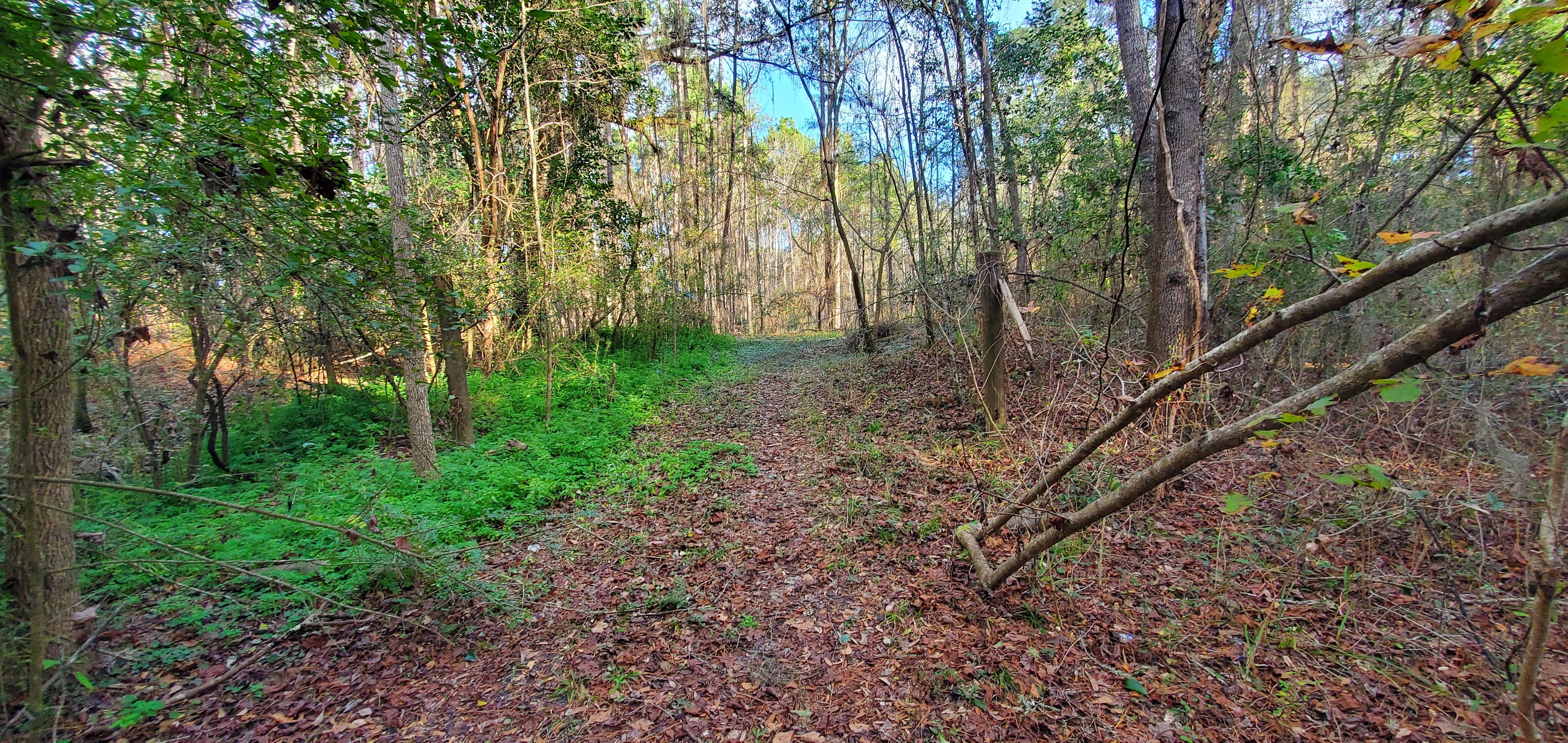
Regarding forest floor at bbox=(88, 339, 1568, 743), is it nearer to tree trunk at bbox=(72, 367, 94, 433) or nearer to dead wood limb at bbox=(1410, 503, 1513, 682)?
dead wood limb at bbox=(1410, 503, 1513, 682)

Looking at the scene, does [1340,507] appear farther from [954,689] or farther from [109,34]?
[109,34]

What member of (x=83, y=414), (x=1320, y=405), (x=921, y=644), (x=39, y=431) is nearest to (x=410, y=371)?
(x=83, y=414)

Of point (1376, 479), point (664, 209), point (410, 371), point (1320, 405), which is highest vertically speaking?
point (664, 209)

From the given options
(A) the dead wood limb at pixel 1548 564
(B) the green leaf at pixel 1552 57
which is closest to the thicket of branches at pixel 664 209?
(B) the green leaf at pixel 1552 57

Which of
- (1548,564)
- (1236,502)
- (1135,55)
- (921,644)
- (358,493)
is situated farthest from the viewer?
(1135,55)

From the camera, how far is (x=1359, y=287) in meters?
1.61

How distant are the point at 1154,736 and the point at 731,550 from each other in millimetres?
2782

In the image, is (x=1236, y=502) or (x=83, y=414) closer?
(x=1236, y=502)

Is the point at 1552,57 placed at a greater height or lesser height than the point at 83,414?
greater

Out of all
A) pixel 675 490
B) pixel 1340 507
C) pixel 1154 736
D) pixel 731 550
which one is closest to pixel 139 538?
pixel 731 550

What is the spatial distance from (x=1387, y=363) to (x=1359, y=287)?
24 centimetres

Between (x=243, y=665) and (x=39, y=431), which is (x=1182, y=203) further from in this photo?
(x=39, y=431)

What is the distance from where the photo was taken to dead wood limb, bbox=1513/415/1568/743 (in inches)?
52.9

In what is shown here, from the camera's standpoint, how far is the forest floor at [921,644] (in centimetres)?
244
